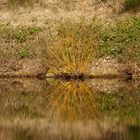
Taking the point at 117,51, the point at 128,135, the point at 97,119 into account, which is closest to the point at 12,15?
the point at 117,51

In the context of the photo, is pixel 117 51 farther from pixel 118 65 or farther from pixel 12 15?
pixel 12 15

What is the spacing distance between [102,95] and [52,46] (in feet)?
26.3

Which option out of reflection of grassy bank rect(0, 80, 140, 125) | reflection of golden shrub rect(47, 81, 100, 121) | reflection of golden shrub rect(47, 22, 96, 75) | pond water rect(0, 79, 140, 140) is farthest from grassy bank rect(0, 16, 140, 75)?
reflection of golden shrub rect(47, 81, 100, 121)

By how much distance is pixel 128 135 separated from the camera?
1383 centimetres

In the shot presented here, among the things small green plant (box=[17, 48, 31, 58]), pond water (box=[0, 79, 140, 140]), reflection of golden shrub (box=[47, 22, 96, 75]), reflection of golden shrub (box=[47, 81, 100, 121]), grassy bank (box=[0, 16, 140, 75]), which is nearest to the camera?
pond water (box=[0, 79, 140, 140])

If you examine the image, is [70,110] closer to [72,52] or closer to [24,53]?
[72,52]

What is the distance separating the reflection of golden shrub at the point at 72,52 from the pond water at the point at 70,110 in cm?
109

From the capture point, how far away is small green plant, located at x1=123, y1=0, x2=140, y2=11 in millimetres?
31125

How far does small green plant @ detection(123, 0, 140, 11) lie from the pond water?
590 cm

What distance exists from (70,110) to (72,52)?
9.47 m

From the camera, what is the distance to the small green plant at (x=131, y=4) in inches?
1225

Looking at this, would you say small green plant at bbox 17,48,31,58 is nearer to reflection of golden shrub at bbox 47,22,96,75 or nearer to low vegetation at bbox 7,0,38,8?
reflection of golden shrub at bbox 47,22,96,75

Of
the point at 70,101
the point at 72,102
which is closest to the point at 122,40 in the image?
the point at 70,101

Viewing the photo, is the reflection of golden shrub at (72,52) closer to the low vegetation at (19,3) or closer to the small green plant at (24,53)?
the small green plant at (24,53)
